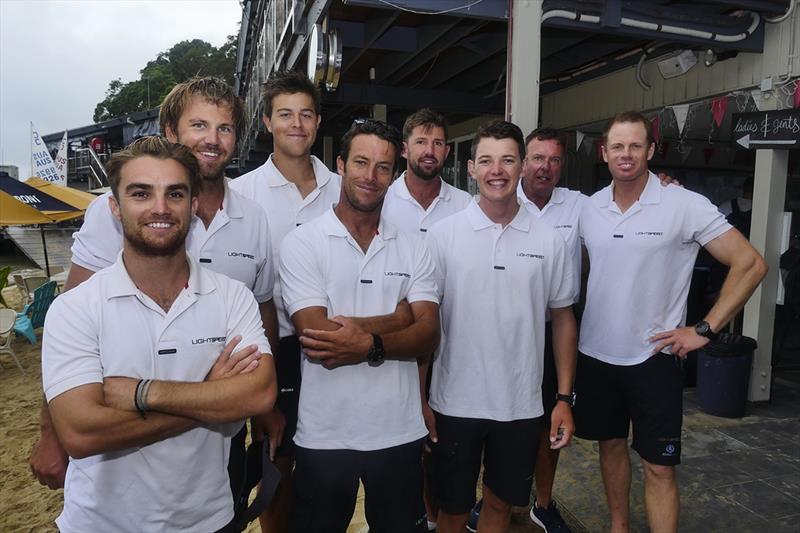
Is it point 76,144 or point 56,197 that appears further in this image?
point 76,144

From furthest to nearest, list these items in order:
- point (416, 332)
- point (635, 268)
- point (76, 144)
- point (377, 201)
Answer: point (76, 144) → point (635, 268) → point (377, 201) → point (416, 332)

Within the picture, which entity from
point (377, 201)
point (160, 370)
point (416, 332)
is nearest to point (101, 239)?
point (160, 370)

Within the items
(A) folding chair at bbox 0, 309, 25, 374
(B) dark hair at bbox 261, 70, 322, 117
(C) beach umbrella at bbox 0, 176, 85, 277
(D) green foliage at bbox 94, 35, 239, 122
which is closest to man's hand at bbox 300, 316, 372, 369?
(B) dark hair at bbox 261, 70, 322, 117

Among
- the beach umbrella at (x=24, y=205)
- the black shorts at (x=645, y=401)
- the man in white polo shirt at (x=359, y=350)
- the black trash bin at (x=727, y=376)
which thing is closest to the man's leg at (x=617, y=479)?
the black shorts at (x=645, y=401)

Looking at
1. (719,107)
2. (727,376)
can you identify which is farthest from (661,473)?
(719,107)

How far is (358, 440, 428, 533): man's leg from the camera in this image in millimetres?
2215

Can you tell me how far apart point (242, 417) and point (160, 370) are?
11.8 inches

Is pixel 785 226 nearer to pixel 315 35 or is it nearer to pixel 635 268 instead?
pixel 635 268

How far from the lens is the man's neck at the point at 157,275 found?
186 centimetres

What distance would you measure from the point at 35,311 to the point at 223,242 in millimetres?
8513

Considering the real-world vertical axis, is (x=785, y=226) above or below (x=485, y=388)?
above

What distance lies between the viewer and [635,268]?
9.08 feet

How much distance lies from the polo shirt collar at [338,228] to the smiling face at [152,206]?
0.60 m

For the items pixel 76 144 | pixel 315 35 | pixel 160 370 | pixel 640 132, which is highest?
pixel 76 144
